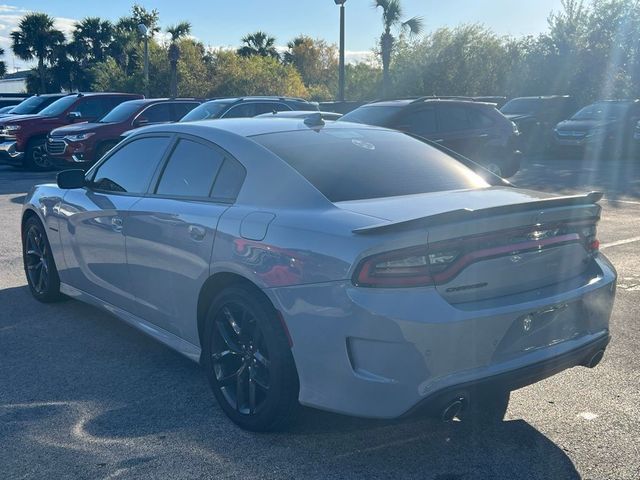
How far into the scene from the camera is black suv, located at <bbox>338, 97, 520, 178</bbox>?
12.3m

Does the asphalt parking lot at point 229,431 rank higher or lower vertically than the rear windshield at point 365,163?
lower

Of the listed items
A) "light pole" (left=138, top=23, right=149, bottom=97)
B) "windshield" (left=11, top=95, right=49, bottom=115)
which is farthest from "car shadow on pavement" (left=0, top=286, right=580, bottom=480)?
"light pole" (left=138, top=23, right=149, bottom=97)

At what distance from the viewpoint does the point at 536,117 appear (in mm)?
22781

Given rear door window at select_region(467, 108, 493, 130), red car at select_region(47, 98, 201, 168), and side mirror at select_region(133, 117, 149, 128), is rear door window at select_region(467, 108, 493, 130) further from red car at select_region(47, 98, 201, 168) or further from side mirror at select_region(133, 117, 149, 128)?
side mirror at select_region(133, 117, 149, 128)

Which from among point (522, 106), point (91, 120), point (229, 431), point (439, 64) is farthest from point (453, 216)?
point (439, 64)

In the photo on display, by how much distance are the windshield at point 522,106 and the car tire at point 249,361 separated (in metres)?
20.5

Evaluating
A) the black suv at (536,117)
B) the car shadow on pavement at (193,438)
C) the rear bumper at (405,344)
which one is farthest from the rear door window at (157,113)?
the rear bumper at (405,344)

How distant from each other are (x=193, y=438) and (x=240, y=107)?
481 inches

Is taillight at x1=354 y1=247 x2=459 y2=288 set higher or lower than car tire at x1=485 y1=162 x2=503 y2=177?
higher

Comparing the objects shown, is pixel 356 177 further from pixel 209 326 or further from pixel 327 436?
pixel 327 436

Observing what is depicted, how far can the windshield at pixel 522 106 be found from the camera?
912 inches

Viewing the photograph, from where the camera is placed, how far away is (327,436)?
12.3ft

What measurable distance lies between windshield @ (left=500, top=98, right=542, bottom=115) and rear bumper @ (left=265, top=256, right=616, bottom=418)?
20.7 meters

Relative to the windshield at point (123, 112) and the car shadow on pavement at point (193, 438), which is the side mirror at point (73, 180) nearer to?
the car shadow on pavement at point (193, 438)
